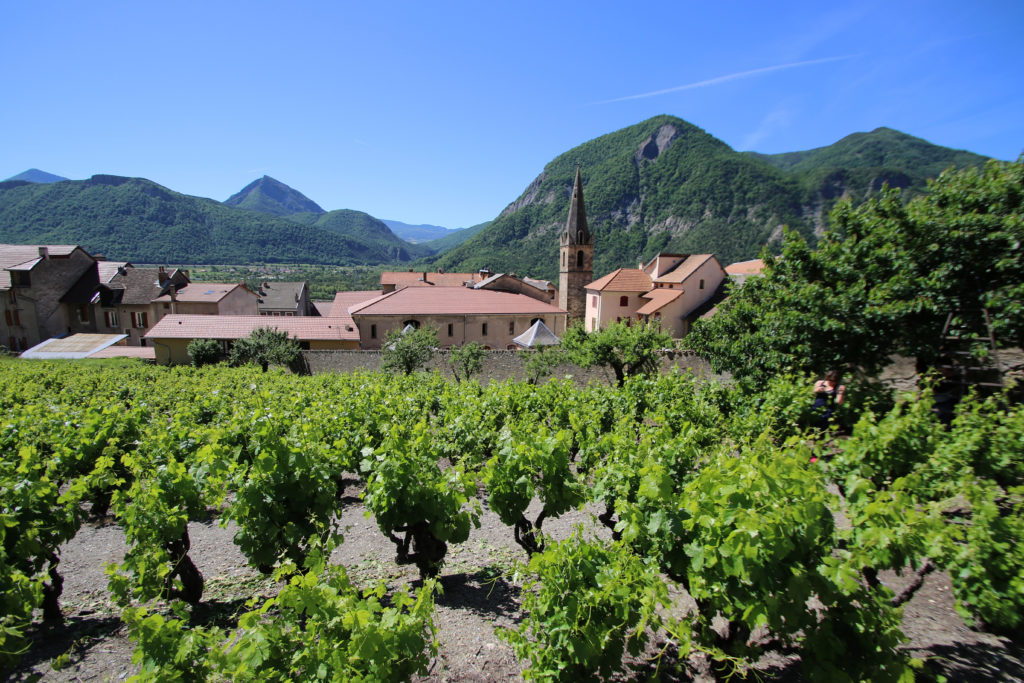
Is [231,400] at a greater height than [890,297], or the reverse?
[890,297]

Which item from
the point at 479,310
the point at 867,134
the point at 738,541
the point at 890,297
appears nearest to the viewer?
the point at 738,541

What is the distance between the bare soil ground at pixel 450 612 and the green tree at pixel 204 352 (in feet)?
76.6

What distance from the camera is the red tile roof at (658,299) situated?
35.2 meters

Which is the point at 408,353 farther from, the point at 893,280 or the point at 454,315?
the point at 893,280

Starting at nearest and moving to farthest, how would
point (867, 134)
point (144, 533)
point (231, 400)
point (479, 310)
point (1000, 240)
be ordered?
point (144, 533), point (1000, 240), point (231, 400), point (479, 310), point (867, 134)

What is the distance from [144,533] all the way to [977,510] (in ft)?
28.7

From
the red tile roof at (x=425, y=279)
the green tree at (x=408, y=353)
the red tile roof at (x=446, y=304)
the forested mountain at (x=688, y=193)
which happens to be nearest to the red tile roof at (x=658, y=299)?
the red tile roof at (x=446, y=304)

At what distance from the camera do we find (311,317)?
1315 inches

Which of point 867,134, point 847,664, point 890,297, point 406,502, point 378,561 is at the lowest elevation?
point 378,561

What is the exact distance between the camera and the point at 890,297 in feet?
35.4

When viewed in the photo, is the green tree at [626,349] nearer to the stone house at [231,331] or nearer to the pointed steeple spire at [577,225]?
the stone house at [231,331]

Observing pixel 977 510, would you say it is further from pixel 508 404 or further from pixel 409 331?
pixel 409 331

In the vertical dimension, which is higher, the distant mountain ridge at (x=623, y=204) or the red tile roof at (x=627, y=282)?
the distant mountain ridge at (x=623, y=204)

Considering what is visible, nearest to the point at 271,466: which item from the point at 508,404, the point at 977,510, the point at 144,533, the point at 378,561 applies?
the point at 144,533
